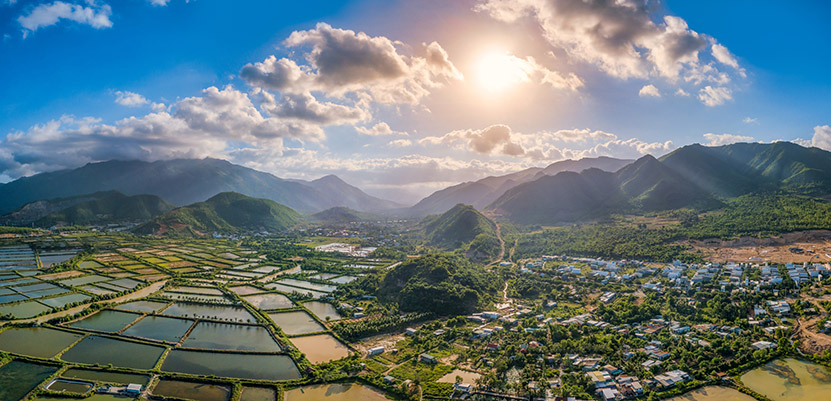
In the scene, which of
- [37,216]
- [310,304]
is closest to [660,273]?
[310,304]

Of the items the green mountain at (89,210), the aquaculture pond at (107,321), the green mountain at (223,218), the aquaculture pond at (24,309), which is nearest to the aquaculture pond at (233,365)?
the aquaculture pond at (107,321)

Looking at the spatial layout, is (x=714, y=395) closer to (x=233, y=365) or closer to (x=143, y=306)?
(x=233, y=365)

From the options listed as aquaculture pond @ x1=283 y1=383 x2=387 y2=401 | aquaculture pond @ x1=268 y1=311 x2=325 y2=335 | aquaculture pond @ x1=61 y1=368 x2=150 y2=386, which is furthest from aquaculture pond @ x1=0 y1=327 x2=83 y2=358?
aquaculture pond @ x1=283 y1=383 x2=387 y2=401

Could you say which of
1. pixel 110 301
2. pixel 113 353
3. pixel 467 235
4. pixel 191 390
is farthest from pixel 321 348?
pixel 467 235

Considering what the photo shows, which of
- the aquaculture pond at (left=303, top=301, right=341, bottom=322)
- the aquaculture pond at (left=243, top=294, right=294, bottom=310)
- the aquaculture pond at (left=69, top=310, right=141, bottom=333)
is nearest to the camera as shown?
Answer: the aquaculture pond at (left=69, top=310, right=141, bottom=333)

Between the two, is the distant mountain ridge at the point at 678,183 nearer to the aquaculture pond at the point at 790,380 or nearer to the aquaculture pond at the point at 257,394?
the aquaculture pond at the point at 790,380

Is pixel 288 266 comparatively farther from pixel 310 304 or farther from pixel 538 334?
pixel 538 334

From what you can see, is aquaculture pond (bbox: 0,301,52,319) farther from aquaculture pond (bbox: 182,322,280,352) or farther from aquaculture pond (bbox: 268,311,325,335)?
aquaculture pond (bbox: 268,311,325,335)
